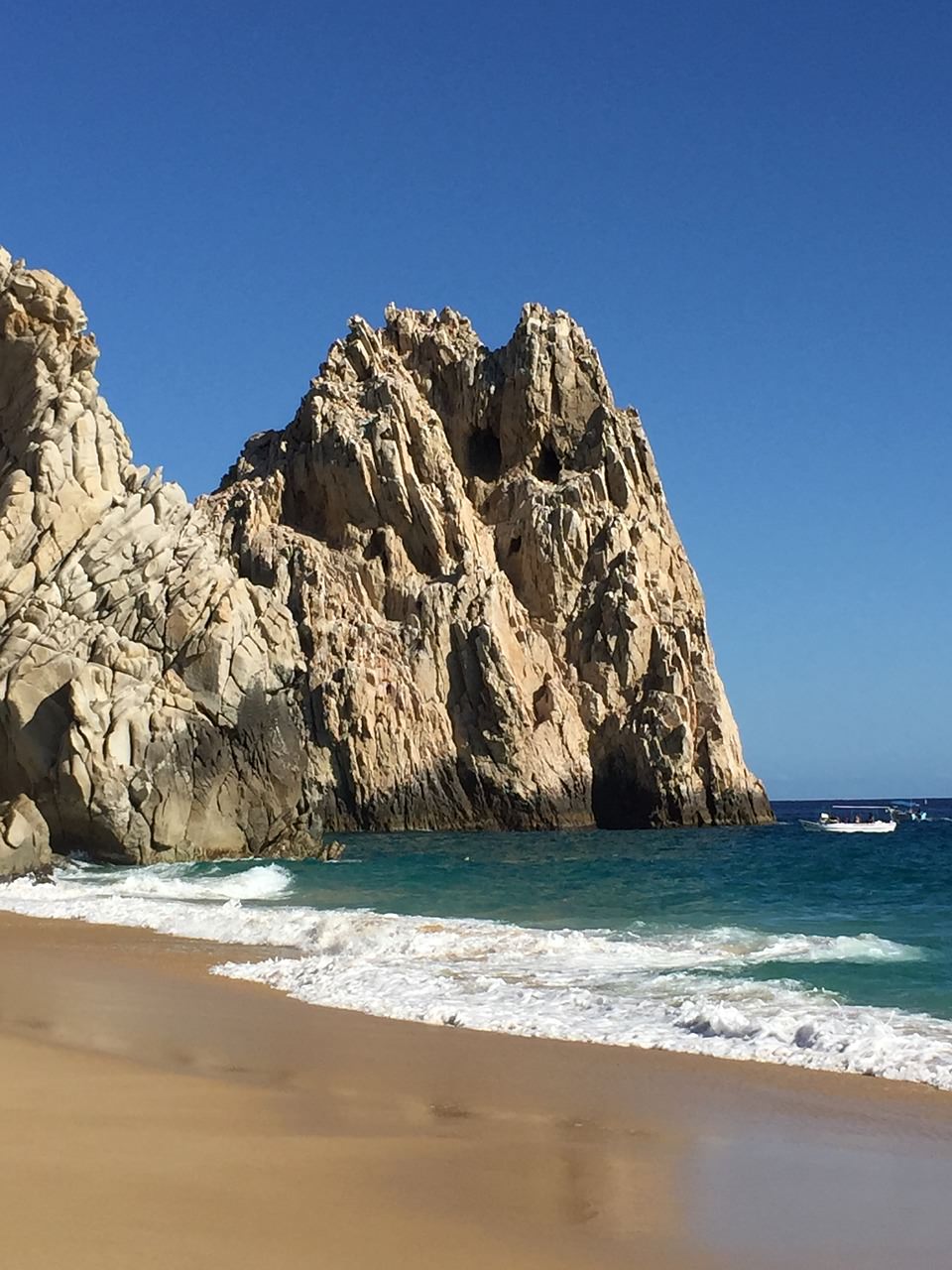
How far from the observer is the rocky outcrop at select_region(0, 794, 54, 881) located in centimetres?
3106

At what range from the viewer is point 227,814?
129 ft

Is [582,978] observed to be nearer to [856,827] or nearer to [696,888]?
[696,888]

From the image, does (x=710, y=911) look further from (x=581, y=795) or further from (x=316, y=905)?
(x=581, y=795)

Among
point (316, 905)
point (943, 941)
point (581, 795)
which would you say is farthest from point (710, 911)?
point (581, 795)

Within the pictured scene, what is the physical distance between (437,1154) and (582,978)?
24.6 feet

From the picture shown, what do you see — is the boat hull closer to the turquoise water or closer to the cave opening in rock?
the cave opening in rock

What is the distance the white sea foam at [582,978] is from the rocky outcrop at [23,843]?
273 inches

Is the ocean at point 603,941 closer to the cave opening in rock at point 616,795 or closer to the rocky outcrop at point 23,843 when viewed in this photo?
the rocky outcrop at point 23,843

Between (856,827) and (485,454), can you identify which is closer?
(856,827)

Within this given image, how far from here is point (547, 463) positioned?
7362 centimetres

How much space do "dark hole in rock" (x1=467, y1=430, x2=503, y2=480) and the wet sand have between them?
63773 mm

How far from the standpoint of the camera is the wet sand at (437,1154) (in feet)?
18.5

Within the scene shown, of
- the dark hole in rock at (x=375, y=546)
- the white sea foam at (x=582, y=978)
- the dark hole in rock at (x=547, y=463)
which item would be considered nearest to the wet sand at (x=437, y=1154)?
the white sea foam at (x=582, y=978)

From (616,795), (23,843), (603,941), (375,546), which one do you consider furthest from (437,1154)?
(375,546)
